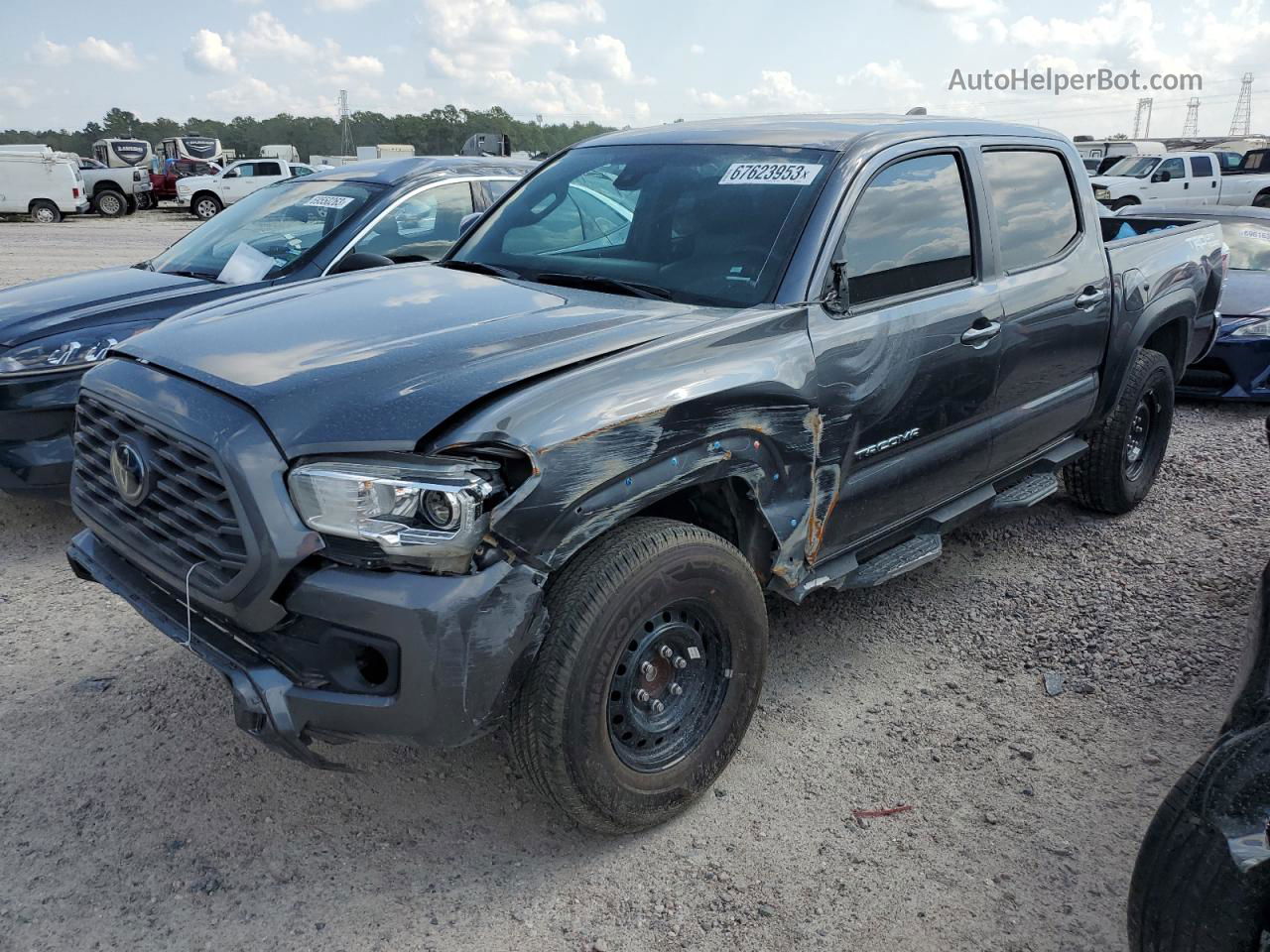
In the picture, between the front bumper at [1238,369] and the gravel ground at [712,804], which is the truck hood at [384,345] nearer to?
the gravel ground at [712,804]

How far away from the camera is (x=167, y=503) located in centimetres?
256

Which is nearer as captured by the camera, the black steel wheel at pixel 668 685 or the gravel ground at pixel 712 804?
the gravel ground at pixel 712 804

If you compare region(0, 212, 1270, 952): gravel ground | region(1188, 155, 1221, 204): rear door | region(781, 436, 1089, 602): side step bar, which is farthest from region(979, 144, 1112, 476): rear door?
region(1188, 155, 1221, 204): rear door

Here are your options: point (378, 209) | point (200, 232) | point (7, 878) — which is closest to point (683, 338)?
point (7, 878)

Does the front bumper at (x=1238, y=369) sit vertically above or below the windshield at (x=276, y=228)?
below

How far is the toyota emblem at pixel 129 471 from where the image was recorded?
2602 mm

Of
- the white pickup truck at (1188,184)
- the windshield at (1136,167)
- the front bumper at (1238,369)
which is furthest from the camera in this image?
the windshield at (1136,167)

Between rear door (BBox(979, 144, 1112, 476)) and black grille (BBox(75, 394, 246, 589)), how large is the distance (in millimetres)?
2823

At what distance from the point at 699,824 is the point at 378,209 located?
3.80 meters

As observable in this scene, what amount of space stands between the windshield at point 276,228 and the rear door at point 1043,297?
3321 millimetres

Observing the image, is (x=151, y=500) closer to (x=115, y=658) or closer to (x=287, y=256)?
(x=115, y=658)

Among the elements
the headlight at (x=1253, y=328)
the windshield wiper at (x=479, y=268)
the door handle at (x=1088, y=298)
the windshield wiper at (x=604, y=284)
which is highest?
the windshield wiper at (x=479, y=268)

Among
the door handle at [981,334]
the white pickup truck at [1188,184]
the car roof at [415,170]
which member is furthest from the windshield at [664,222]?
the white pickup truck at [1188,184]

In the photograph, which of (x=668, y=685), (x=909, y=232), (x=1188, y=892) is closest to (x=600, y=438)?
(x=668, y=685)
